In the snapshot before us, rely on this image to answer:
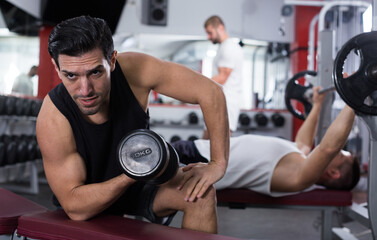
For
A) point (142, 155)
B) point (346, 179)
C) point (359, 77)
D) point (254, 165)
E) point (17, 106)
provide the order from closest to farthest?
1. point (142, 155)
2. point (359, 77)
3. point (254, 165)
4. point (346, 179)
5. point (17, 106)

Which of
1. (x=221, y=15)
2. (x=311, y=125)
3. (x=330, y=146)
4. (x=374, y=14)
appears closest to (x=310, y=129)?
(x=311, y=125)

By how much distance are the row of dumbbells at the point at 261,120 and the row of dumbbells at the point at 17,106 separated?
245cm

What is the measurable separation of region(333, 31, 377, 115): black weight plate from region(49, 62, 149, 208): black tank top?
2.01 ft

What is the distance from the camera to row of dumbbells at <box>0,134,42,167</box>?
277 cm

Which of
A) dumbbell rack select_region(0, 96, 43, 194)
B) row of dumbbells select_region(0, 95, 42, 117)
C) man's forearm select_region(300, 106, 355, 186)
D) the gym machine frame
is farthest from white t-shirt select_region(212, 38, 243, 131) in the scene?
dumbbell rack select_region(0, 96, 43, 194)

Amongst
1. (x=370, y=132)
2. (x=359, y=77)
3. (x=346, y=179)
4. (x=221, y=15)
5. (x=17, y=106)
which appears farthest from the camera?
(x=221, y=15)

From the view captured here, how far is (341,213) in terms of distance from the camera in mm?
1910

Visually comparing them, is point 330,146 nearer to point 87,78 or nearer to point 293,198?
point 293,198

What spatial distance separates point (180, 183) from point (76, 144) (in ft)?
1.04

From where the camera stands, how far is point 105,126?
113 centimetres

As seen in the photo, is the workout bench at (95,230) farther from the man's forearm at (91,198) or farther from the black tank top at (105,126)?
the black tank top at (105,126)

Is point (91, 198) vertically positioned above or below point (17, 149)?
above

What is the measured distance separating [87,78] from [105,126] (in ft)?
0.56

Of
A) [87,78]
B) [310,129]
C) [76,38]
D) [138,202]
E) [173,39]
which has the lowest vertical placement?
[138,202]
